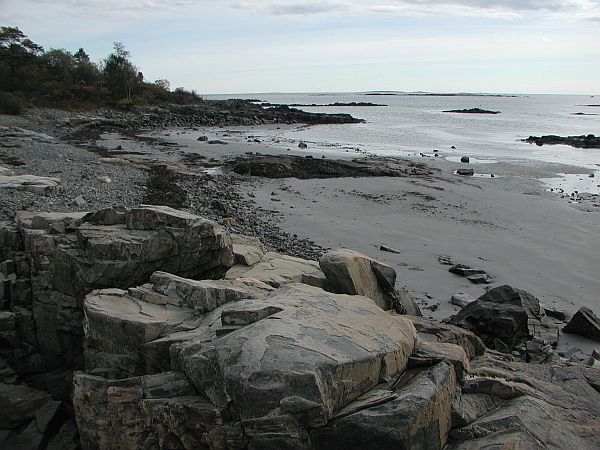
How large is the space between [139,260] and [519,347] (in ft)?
22.6

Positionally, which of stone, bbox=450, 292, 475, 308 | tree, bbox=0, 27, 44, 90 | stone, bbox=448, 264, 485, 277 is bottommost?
stone, bbox=450, 292, 475, 308

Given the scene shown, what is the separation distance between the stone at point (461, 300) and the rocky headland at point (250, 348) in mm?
Result: 57

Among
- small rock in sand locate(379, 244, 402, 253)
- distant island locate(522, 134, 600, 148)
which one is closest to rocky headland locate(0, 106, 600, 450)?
small rock in sand locate(379, 244, 402, 253)

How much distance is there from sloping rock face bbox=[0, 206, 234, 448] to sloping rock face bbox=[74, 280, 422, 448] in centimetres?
93

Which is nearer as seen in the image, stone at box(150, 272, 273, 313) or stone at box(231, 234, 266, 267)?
stone at box(150, 272, 273, 313)

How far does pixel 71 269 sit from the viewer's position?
8125 mm

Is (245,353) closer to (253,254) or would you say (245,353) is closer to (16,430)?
(16,430)

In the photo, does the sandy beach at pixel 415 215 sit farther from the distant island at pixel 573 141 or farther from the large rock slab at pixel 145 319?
the distant island at pixel 573 141

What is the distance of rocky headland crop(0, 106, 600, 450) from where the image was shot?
4.66 metres

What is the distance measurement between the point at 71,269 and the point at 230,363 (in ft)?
15.0

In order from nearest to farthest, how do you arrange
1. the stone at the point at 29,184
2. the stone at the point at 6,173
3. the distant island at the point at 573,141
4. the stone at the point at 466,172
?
1. the stone at the point at 29,184
2. the stone at the point at 6,173
3. the stone at the point at 466,172
4. the distant island at the point at 573,141

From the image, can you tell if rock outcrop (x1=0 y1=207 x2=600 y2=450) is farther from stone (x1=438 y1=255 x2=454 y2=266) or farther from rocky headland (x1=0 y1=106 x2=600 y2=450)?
stone (x1=438 y1=255 x2=454 y2=266)

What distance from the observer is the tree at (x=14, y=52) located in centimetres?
5768

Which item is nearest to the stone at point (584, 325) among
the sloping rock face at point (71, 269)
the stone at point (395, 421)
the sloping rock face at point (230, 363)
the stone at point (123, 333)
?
the sloping rock face at point (230, 363)
